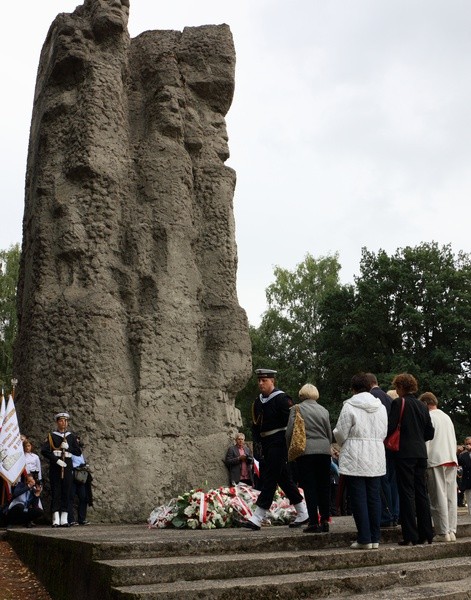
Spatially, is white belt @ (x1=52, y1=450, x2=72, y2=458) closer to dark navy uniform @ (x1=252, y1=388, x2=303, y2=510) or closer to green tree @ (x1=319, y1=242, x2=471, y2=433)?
dark navy uniform @ (x1=252, y1=388, x2=303, y2=510)

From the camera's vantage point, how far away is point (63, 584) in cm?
745

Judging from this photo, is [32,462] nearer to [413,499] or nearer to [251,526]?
[251,526]

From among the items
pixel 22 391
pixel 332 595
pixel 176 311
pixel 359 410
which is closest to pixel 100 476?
pixel 22 391

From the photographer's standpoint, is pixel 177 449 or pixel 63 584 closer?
pixel 63 584

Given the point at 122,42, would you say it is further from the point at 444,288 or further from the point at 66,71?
the point at 444,288

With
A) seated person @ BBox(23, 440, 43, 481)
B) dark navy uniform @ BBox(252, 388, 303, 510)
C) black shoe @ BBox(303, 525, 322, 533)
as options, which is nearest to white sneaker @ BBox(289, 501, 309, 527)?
dark navy uniform @ BBox(252, 388, 303, 510)

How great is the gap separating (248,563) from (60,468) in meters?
5.86

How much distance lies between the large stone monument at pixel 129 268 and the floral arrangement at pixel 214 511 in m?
2.23

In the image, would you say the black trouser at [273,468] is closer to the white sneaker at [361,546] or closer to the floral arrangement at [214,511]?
the floral arrangement at [214,511]

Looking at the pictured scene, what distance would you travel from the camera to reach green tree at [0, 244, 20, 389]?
34.8 m

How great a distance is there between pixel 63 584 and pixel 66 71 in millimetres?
9806

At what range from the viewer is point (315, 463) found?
8781mm

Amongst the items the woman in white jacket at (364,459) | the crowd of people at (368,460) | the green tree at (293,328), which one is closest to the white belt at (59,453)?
the crowd of people at (368,460)

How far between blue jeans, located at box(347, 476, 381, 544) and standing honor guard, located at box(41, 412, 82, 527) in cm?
546
